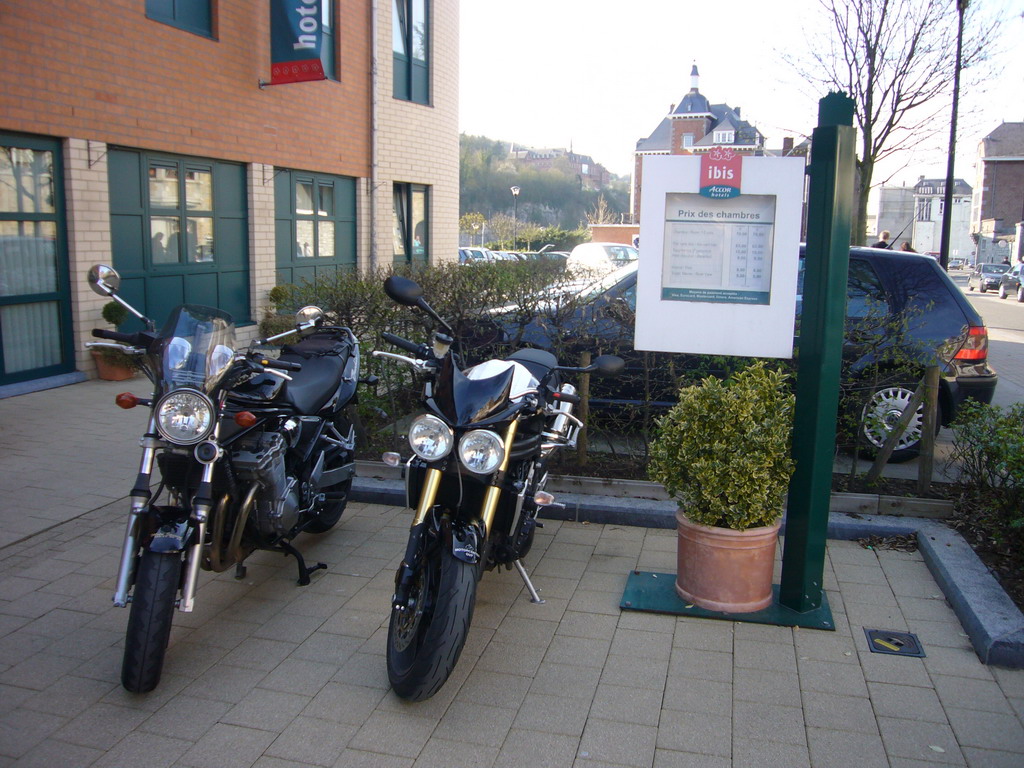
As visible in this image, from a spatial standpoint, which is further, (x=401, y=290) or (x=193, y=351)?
(x=401, y=290)

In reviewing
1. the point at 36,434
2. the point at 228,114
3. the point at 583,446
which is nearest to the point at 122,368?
the point at 36,434

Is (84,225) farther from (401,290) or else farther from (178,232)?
(401,290)

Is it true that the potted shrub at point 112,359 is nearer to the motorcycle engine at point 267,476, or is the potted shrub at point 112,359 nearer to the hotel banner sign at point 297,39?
the hotel banner sign at point 297,39

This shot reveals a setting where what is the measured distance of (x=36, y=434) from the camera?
7418 mm

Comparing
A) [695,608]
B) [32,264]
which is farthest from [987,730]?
[32,264]

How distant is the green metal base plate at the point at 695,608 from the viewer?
4074 millimetres

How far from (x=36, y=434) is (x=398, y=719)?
549 cm

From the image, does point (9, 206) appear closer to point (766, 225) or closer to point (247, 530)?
point (247, 530)

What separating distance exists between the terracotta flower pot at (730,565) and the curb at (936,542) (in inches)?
35.6

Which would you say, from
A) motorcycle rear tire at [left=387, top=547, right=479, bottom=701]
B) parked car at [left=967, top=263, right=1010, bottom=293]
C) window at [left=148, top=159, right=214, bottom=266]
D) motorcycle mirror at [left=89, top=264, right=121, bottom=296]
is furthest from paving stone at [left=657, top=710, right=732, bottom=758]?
parked car at [left=967, top=263, right=1010, bottom=293]

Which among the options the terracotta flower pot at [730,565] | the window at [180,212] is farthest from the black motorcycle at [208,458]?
the window at [180,212]

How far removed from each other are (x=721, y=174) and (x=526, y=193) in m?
89.0

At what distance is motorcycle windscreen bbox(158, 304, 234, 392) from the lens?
11.6 ft

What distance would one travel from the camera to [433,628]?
3242mm
